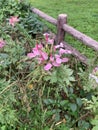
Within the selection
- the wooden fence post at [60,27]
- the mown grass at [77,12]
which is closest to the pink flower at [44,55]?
the wooden fence post at [60,27]

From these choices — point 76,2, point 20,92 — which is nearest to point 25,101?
point 20,92

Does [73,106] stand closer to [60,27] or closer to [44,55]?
[44,55]

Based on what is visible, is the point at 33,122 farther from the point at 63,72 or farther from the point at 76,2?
the point at 76,2

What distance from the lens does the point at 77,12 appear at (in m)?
7.49

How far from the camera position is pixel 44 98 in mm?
2607

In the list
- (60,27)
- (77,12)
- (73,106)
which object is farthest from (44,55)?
(77,12)

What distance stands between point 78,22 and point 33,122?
434cm

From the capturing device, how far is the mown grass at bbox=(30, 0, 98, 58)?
5783 mm

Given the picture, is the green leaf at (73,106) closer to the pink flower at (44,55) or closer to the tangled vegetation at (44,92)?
the tangled vegetation at (44,92)

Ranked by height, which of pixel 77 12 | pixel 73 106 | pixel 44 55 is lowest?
pixel 77 12

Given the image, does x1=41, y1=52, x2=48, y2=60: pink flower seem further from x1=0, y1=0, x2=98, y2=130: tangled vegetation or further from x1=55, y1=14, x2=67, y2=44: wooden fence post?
x1=55, y1=14, x2=67, y2=44: wooden fence post

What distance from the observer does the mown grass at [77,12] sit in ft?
19.0

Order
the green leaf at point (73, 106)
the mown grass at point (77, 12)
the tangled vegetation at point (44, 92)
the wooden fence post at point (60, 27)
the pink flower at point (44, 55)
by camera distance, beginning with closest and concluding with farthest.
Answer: the pink flower at point (44, 55) → the tangled vegetation at point (44, 92) → the green leaf at point (73, 106) → the wooden fence post at point (60, 27) → the mown grass at point (77, 12)

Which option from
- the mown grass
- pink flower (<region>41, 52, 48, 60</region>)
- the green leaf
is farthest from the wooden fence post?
pink flower (<region>41, 52, 48, 60</region>)
